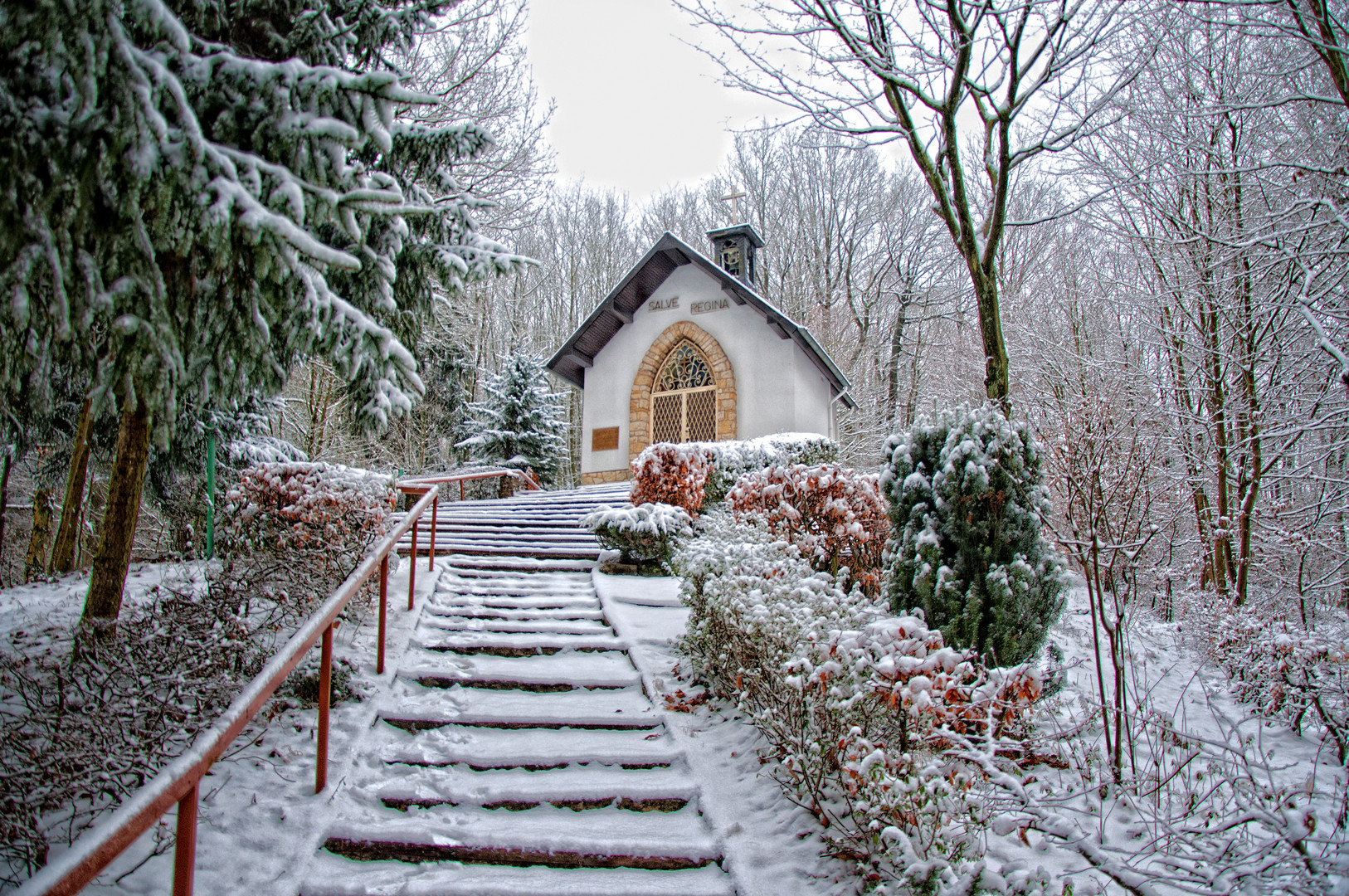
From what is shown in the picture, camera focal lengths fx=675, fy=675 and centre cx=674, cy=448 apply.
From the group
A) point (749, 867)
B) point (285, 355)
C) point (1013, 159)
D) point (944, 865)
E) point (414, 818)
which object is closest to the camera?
point (944, 865)

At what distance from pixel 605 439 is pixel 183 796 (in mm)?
13279

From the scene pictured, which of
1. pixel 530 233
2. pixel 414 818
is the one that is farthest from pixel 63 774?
pixel 530 233

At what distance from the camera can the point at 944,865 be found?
2312 millimetres

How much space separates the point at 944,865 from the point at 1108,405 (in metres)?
3.20

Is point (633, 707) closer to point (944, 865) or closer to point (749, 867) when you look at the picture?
point (749, 867)

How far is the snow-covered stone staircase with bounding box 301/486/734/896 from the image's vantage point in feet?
9.23

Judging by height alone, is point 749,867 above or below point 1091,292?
below

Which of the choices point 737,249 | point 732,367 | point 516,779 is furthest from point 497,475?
point 516,779

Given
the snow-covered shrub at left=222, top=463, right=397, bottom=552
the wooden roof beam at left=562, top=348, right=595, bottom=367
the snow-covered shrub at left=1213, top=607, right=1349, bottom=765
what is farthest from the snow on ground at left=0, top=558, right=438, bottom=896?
the wooden roof beam at left=562, top=348, right=595, bottom=367

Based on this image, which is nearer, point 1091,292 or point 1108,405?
point 1108,405

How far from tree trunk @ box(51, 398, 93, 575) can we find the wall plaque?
946 centimetres

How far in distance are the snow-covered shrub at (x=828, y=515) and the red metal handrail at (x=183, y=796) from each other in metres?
3.75

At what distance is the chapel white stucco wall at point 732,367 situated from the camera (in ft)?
44.3

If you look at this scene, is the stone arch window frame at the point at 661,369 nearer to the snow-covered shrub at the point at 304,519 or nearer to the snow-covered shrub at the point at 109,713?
the snow-covered shrub at the point at 304,519
